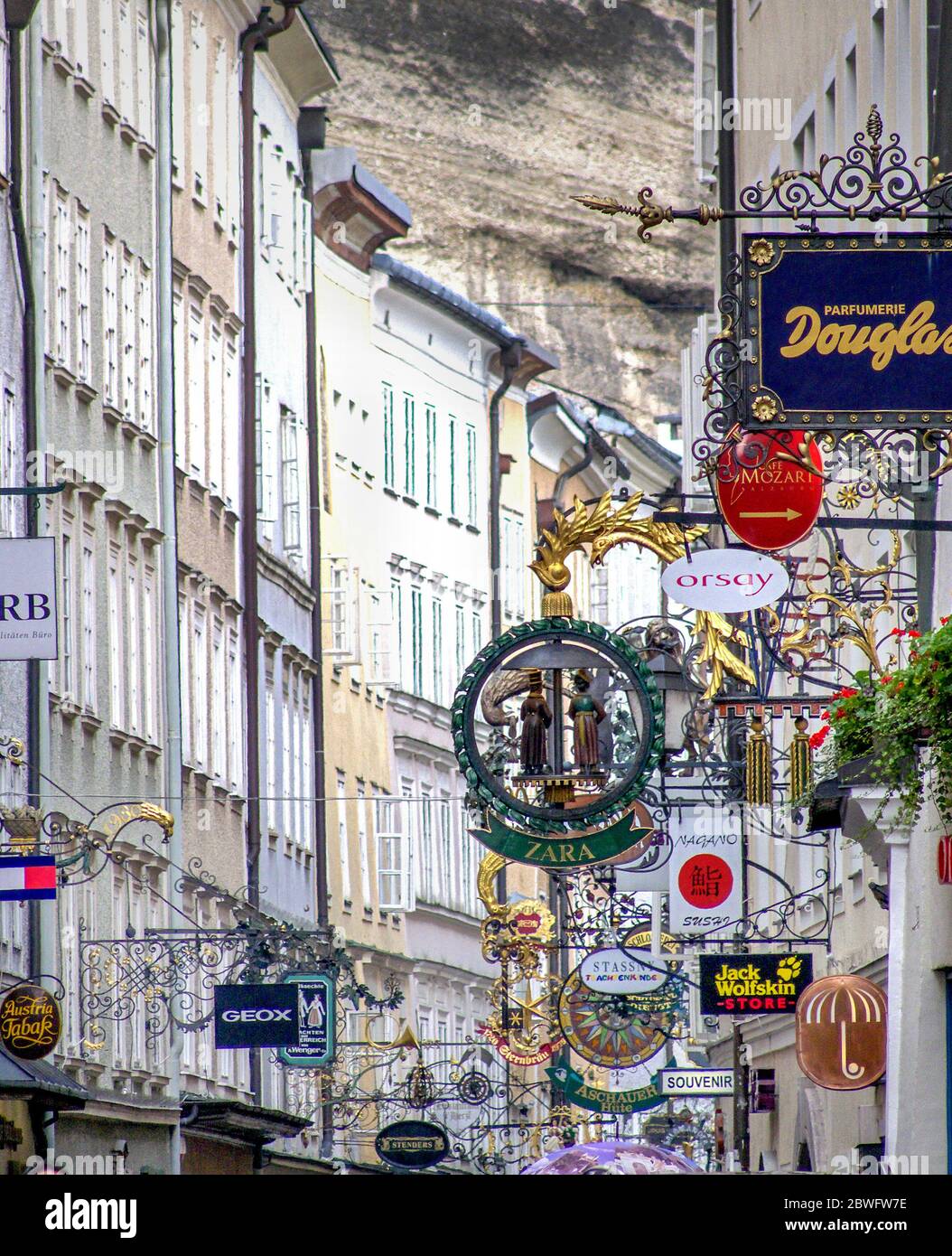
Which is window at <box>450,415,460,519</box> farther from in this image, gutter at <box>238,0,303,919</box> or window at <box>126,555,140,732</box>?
window at <box>126,555,140,732</box>

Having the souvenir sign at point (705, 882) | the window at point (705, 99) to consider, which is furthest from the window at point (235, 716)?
the souvenir sign at point (705, 882)

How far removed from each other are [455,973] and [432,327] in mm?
12193

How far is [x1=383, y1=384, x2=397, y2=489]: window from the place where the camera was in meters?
55.5

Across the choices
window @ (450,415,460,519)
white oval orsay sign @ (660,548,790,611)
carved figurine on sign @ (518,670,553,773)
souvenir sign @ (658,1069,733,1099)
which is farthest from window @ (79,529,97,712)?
window @ (450,415,460,519)

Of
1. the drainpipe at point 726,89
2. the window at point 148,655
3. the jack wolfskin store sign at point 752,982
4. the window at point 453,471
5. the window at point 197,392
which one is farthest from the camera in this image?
the window at point 453,471

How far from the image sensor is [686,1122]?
165 ft

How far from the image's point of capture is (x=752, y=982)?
898 inches

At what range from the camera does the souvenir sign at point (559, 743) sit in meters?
17.2

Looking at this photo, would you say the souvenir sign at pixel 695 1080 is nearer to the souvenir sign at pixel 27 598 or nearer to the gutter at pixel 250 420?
the gutter at pixel 250 420

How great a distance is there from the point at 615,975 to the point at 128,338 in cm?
1016

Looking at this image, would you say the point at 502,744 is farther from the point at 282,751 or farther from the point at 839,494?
the point at 282,751

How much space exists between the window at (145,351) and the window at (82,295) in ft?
Result: 8.35

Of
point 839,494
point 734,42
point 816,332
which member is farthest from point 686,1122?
point 816,332

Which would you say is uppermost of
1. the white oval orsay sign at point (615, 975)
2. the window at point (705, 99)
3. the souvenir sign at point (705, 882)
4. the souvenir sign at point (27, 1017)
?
the window at point (705, 99)
